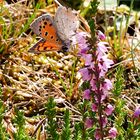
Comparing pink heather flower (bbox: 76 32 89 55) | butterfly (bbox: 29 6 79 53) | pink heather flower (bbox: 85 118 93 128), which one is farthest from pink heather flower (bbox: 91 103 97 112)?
butterfly (bbox: 29 6 79 53)

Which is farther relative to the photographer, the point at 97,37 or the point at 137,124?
the point at 137,124

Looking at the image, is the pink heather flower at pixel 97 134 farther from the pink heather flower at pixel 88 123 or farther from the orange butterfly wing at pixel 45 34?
the orange butterfly wing at pixel 45 34

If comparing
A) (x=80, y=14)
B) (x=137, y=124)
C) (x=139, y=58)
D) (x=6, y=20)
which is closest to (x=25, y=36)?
(x=6, y=20)

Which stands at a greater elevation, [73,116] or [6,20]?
[6,20]

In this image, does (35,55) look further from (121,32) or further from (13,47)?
(121,32)

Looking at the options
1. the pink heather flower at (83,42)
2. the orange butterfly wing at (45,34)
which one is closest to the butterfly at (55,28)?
the orange butterfly wing at (45,34)

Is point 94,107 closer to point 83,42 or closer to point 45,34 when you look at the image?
point 83,42

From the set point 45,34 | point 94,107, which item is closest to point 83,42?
point 94,107
